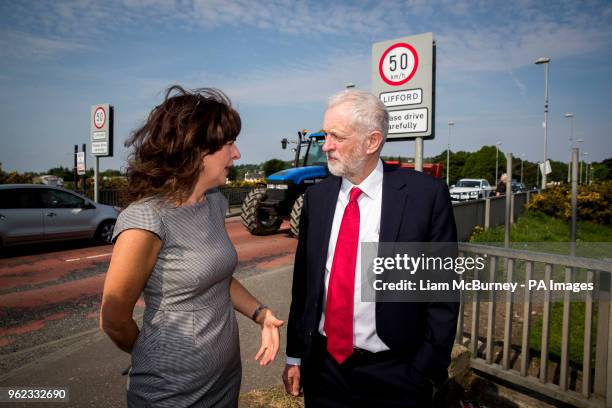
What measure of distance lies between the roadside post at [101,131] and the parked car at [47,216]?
118 inches

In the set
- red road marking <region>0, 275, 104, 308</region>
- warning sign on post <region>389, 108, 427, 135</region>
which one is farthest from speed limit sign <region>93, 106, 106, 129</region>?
warning sign on post <region>389, 108, 427, 135</region>

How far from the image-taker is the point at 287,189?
1138 cm

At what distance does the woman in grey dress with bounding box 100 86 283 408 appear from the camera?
150 cm

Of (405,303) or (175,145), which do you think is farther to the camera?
(405,303)

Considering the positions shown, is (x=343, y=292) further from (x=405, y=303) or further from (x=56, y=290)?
(x=56, y=290)

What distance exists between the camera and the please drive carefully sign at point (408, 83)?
11.8ft

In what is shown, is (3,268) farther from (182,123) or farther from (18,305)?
(182,123)

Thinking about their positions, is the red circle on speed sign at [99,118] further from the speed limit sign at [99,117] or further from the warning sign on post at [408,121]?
the warning sign on post at [408,121]

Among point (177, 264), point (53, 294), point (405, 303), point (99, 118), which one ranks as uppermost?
point (99, 118)

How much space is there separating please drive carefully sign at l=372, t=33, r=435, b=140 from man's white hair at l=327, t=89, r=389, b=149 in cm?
167

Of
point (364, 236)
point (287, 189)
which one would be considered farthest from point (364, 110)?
point (287, 189)

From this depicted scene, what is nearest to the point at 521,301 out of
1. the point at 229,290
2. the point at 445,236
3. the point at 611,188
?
the point at 445,236

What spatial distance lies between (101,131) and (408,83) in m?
12.5

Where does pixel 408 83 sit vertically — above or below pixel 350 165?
above
